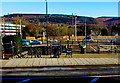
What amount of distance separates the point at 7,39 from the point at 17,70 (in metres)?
9.40

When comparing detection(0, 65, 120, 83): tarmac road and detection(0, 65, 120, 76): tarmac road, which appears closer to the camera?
detection(0, 65, 120, 83): tarmac road

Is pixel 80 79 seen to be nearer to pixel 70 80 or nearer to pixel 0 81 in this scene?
pixel 70 80

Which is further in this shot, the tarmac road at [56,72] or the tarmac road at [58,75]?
the tarmac road at [56,72]

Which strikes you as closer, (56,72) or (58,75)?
(58,75)

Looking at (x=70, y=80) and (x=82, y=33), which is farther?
(x=82, y=33)

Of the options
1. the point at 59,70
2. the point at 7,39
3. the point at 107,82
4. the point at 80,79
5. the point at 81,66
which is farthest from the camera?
the point at 7,39

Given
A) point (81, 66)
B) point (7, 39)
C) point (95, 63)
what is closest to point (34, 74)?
point (81, 66)

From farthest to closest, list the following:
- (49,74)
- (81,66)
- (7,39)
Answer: (7,39)
(81,66)
(49,74)

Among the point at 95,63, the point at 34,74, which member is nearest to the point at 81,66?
the point at 95,63

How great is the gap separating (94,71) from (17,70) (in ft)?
13.4

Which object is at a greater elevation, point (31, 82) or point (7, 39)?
point (7, 39)

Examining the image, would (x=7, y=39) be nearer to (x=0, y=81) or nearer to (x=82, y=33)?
(x=0, y=81)

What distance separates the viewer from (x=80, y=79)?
24.4 ft

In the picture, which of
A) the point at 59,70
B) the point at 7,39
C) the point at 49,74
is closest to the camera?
the point at 49,74
